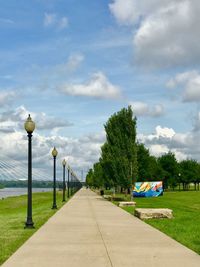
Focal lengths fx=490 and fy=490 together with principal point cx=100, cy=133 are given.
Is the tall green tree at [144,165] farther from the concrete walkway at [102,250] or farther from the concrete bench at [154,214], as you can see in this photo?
the concrete walkway at [102,250]

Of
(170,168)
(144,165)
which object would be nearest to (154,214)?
(144,165)

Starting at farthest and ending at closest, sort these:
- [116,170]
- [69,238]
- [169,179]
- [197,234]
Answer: [169,179], [116,170], [197,234], [69,238]

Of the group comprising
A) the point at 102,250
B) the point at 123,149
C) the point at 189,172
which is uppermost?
the point at 123,149

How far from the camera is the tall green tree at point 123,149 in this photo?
49.5 meters

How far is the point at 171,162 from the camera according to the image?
10544cm

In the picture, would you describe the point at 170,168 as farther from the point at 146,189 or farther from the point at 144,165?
the point at 146,189

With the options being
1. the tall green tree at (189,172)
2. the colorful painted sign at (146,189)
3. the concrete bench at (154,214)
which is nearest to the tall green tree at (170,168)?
the tall green tree at (189,172)

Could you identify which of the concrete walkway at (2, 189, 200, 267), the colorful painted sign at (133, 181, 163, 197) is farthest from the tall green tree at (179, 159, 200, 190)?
the concrete walkway at (2, 189, 200, 267)

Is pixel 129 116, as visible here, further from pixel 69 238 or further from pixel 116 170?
pixel 69 238

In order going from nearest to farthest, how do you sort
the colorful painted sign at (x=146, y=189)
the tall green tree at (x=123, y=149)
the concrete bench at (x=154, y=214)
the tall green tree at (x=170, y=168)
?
the concrete bench at (x=154, y=214) → the tall green tree at (x=123, y=149) → the colorful painted sign at (x=146, y=189) → the tall green tree at (x=170, y=168)

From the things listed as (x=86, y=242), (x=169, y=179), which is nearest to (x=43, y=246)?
(x=86, y=242)

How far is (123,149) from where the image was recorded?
5075 centimetres

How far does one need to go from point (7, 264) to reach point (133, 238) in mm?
5254

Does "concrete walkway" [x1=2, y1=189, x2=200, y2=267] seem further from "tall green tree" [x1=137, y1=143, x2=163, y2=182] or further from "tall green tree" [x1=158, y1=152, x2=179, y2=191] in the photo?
"tall green tree" [x1=158, y1=152, x2=179, y2=191]
